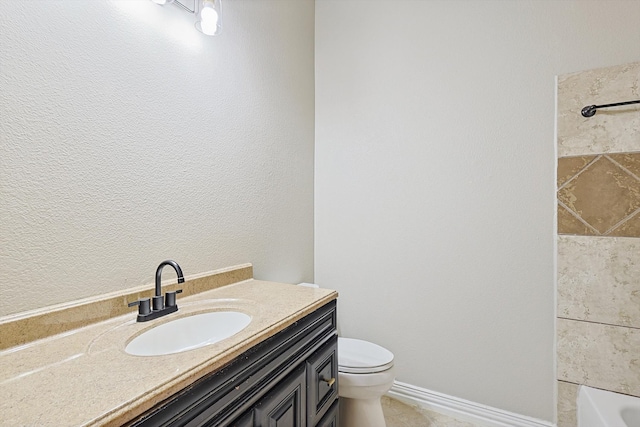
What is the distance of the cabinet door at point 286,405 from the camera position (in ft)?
2.97

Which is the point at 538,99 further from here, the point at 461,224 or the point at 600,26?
the point at 461,224

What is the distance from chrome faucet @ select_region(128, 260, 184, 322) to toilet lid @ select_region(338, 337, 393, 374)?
35.4 inches

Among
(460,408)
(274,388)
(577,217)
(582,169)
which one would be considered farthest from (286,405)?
(582,169)

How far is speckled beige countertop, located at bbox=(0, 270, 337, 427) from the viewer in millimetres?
582

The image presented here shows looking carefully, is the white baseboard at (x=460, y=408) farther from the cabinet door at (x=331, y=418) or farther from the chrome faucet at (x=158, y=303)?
the chrome faucet at (x=158, y=303)

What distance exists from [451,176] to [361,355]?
44.4 inches

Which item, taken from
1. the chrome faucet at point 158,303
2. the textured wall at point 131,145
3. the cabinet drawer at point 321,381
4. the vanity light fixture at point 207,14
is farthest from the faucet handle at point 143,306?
the vanity light fixture at point 207,14

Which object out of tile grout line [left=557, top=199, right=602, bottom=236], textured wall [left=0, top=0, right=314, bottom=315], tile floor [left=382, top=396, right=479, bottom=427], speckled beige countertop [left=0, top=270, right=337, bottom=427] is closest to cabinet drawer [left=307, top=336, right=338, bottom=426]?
speckled beige countertop [left=0, top=270, right=337, bottom=427]

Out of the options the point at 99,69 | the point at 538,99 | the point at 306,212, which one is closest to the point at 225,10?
the point at 99,69

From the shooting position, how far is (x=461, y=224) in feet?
6.03

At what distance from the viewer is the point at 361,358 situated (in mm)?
1703

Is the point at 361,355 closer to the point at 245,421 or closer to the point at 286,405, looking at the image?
the point at 286,405

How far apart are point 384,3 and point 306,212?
1.44 meters

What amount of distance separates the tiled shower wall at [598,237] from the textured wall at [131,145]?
151cm
